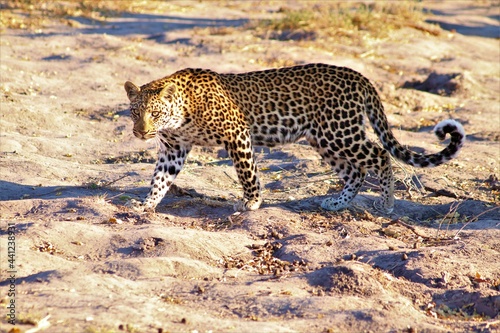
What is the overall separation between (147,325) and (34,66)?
11.1m

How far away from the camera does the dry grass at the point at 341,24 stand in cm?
2005

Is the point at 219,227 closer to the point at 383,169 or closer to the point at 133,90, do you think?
the point at 133,90

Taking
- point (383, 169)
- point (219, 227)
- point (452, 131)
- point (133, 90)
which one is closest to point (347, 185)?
point (383, 169)

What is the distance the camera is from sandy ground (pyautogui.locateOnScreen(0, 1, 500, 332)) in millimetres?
6641

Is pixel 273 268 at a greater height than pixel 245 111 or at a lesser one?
lesser

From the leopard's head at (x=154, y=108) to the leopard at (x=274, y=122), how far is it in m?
0.02

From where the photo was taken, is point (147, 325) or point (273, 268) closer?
point (147, 325)

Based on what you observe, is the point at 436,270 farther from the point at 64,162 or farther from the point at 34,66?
the point at 34,66

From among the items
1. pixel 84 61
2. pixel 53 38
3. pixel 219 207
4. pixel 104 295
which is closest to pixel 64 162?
pixel 219 207

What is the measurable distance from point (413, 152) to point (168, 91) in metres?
2.90

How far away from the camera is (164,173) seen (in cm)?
952

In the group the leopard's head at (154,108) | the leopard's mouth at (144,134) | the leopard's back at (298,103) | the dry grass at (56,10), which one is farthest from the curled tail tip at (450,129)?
Result: the dry grass at (56,10)

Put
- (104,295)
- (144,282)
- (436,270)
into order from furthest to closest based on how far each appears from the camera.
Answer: (436,270) < (144,282) < (104,295)

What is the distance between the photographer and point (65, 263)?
24.5 ft
